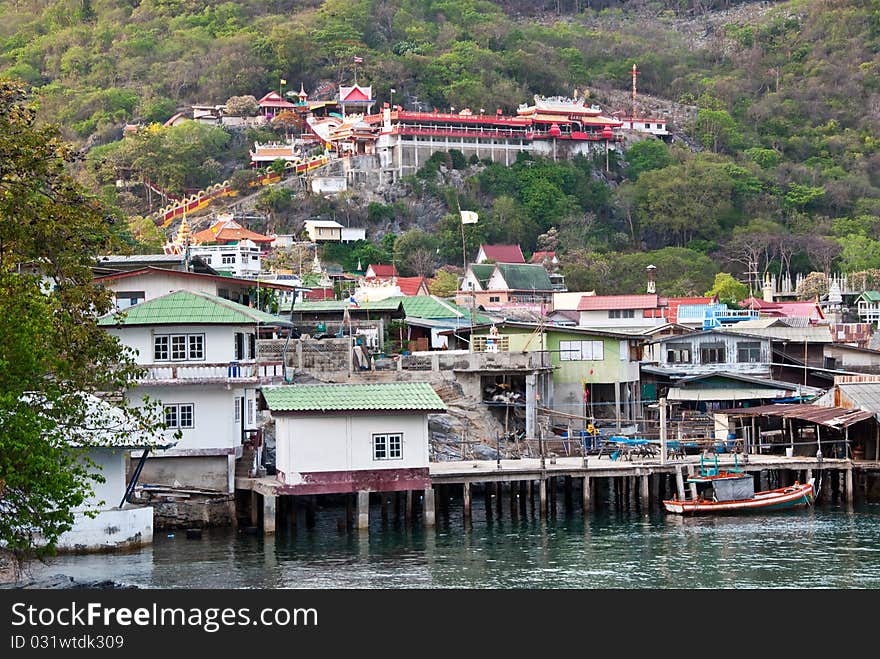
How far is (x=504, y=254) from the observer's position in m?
109

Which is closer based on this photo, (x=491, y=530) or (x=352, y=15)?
(x=491, y=530)

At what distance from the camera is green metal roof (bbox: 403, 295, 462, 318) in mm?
64250

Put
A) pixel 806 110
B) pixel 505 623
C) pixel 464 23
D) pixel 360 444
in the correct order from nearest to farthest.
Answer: pixel 505 623
pixel 360 444
pixel 806 110
pixel 464 23

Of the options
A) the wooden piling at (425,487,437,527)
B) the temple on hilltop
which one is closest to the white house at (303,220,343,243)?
the temple on hilltop

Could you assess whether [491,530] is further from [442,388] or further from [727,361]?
[727,361]

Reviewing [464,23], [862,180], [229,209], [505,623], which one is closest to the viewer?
[505,623]

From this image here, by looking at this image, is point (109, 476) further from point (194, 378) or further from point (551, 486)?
point (551, 486)

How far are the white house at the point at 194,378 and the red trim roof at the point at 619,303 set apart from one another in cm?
3798

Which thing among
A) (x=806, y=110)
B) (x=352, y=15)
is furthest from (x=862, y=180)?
(x=352, y=15)

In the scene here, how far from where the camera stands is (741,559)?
124ft

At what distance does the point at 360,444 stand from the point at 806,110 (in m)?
133

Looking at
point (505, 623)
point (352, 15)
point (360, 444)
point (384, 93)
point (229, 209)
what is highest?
point (352, 15)

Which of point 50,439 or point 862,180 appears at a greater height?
point 862,180

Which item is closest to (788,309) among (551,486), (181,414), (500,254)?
(500,254)
